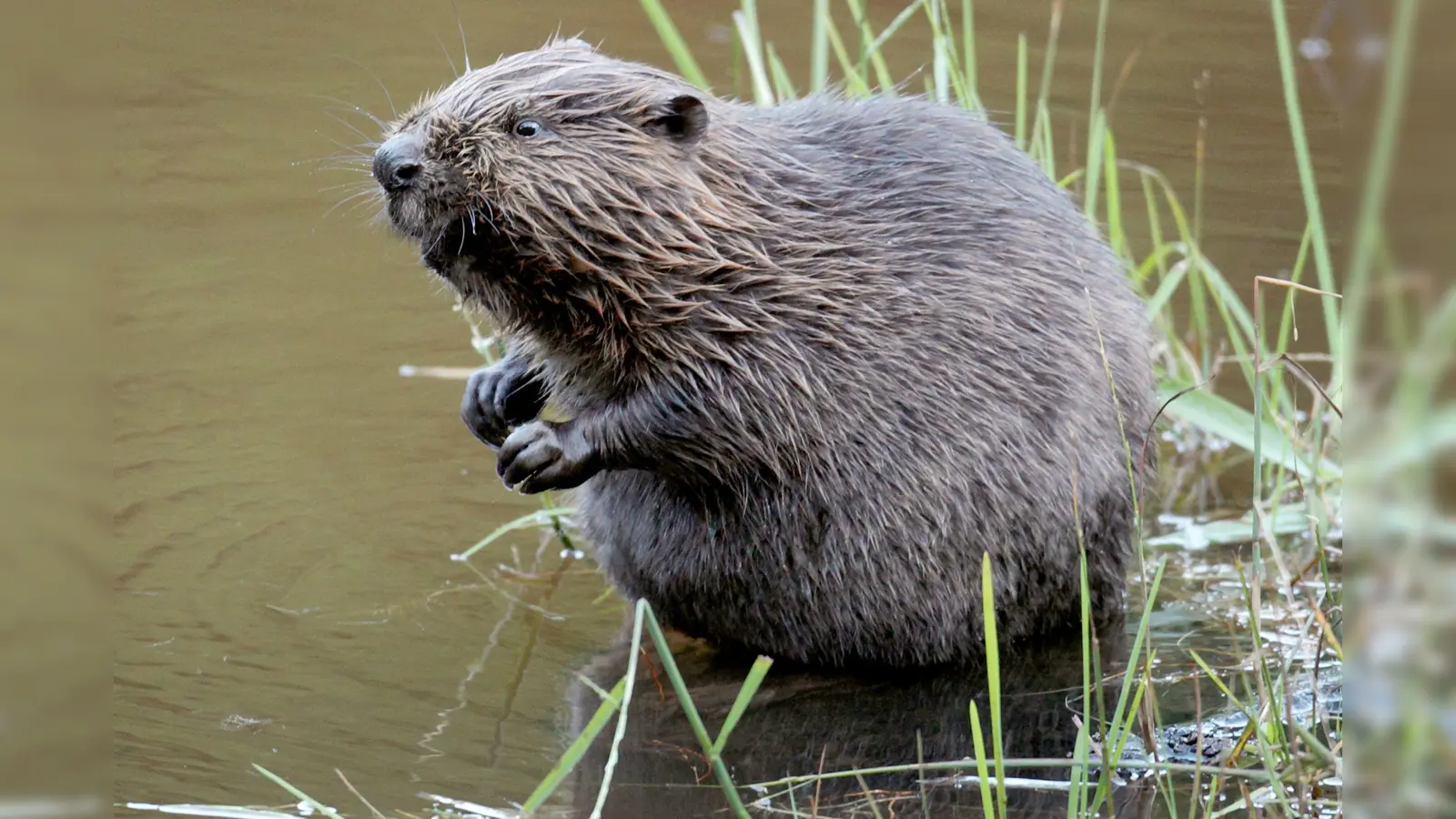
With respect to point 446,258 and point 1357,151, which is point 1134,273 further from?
point 1357,151

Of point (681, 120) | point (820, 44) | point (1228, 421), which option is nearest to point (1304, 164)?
point (1228, 421)

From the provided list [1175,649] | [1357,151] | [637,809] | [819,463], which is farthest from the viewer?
[1175,649]

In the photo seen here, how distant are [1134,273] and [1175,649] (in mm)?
1079

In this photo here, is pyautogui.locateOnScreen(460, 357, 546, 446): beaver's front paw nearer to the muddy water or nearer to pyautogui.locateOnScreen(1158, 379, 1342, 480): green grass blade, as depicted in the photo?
the muddy water

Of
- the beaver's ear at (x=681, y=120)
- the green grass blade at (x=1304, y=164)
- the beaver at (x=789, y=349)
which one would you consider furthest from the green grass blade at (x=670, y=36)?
the green grass blade at (x=1304, y=164)

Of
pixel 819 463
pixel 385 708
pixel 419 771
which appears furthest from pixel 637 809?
pixel 819 463

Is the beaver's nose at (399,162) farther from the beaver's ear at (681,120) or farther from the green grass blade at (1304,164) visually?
the green grass blade at (1304,164)

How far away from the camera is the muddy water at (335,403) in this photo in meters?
2.87

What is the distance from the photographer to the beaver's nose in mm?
2738

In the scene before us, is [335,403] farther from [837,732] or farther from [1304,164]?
[1304,164]

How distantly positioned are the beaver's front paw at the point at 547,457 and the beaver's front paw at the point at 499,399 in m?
0.36

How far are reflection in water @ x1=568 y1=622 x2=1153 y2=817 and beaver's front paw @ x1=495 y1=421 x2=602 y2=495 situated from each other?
433 millimetres

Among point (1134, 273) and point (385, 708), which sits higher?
point (1134, 273)

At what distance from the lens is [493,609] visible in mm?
3428
